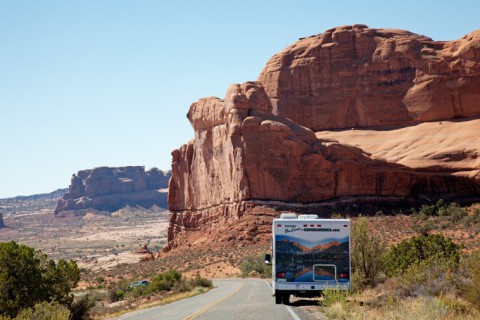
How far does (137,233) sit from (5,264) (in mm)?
151315

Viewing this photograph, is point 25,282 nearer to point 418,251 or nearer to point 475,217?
point 418,251

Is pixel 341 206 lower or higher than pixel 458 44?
lower

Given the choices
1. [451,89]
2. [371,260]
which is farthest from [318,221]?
[451,89]

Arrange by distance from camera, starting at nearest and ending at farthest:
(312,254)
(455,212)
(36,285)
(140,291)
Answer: (312,254), (36,285), (140,291), (455,212)

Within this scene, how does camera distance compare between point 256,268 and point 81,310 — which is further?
point 256,268

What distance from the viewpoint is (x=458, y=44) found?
9844cm

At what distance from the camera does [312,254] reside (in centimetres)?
2086

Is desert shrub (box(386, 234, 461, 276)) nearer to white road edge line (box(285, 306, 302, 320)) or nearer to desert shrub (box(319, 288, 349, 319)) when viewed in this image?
white road edge line (box(285, 306, 302, 320))

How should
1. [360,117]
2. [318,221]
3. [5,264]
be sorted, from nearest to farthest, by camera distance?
[318,221]
[5,264]
[360,117]

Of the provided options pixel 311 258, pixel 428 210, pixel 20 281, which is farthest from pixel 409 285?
pixel 428 210

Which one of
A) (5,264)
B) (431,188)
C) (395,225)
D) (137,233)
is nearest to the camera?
(5,264)

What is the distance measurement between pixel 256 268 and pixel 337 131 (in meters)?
52.7

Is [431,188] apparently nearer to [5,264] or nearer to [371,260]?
[371,260]

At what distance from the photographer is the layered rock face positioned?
232 ft
